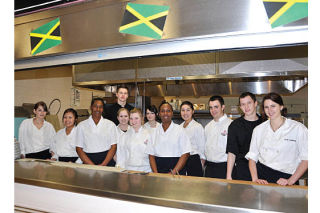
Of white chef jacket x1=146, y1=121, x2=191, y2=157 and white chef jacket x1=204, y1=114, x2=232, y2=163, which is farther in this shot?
white chef jacket x1=204, y1=114, x2=232, y2=163

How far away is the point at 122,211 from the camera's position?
1.25 m

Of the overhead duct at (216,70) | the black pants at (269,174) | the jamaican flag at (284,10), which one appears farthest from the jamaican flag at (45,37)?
the black pants at (269,174)

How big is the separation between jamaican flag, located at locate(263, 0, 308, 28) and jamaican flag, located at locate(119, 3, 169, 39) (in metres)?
0.55

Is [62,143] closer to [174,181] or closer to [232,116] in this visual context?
[174,181]

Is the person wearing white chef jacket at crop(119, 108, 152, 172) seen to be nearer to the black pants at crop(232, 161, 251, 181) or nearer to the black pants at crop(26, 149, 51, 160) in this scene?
the black pants at crop(232, 161, 251, 181)

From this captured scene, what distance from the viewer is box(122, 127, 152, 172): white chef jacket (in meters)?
2.47

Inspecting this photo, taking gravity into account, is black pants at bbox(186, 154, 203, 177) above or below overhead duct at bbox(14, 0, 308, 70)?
below

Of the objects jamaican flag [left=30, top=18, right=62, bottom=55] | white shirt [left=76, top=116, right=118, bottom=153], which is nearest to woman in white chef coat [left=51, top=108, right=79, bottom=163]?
white shirt [left=76, top=116, right=118, bottom=153]

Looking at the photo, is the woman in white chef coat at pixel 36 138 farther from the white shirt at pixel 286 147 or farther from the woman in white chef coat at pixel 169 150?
the white shirt at pixel 286 147

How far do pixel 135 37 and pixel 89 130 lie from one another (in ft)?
5.37

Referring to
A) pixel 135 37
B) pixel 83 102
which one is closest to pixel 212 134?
pixel 135 37

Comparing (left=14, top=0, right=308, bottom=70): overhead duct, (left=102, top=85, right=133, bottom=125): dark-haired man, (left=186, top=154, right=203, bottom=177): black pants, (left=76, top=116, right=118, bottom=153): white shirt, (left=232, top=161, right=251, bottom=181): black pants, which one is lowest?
(left=186, top=154, right=203, bottom=177): black pants

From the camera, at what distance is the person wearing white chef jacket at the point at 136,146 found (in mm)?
2471

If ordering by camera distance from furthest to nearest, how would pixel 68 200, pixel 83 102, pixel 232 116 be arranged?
pixel 83 102
pixel 232 116
pixel 68 200
